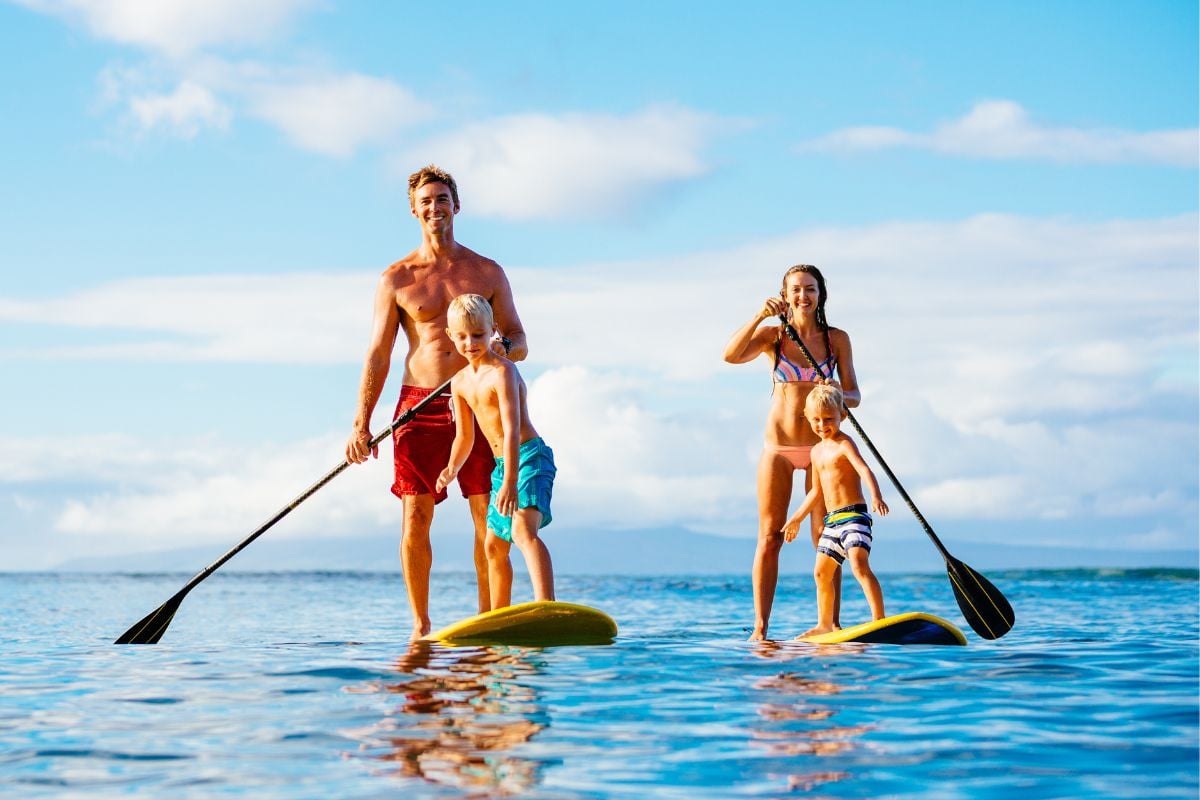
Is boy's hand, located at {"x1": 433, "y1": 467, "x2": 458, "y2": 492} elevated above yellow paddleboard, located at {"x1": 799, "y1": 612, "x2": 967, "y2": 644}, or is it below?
above

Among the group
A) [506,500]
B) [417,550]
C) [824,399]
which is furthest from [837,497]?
[417,550]

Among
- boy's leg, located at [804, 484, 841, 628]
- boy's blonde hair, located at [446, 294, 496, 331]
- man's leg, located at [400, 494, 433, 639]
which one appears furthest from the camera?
boy's leg, located at [804, 484, 841, 628]

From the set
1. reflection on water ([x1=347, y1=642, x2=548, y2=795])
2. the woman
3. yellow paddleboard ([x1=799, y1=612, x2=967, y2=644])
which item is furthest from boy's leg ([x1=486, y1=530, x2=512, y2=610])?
yellow paddleboard ([x1=799, y1=612, x2=967, y2=644])

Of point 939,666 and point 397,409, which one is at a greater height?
point 397,409

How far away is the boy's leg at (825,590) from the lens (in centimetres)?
818

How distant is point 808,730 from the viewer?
476 centimetres

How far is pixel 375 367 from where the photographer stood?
8180 mm

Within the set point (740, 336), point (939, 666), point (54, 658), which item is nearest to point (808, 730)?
point (939, 666)

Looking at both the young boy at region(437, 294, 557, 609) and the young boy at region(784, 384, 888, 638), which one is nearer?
the young boy at region(437, 294, 557, 609)

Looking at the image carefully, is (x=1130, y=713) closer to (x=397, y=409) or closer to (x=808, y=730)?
(x=808, y=730)

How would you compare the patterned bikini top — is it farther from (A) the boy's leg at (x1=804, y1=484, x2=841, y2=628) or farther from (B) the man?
(B) the man

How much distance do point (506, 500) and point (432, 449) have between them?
3.40 feet

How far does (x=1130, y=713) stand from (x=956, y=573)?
359 centimetres

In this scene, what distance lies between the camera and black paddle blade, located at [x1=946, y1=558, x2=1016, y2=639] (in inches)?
340
